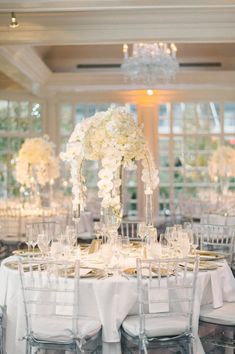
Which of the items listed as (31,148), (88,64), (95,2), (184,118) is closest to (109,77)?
(88,64)

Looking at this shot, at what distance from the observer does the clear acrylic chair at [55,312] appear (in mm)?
4035

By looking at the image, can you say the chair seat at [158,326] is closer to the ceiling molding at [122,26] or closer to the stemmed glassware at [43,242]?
the stemmed glassware at [43,242]

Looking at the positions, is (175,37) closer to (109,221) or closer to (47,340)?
(109,221)

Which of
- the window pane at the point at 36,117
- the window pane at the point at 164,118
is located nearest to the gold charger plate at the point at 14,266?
the window pane at the point at 36,117

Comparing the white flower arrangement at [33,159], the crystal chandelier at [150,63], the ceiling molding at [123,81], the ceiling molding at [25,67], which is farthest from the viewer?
the ceiling molding at [123,81]

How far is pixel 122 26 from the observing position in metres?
7.04

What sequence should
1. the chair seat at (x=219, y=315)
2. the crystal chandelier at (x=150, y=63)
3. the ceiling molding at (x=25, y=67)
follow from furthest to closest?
the crystal chandelier at (x=150, y=63) < the ceiling molding at (x=25, y=67) < the chair seat at (x=219, y=315)

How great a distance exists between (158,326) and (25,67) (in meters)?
6.99

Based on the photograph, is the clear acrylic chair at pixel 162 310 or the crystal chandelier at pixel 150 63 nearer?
the clear acrylic chair at pixel 162 310

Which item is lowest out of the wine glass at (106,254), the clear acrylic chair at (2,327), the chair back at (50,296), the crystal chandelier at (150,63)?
the clear acrylic chair at (2,327)

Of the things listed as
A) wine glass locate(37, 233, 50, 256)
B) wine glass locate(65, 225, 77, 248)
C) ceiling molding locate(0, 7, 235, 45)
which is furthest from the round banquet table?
ceiling molding locate(0, 7, 235, 45)

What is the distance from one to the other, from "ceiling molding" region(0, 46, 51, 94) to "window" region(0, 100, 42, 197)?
1.96 ft

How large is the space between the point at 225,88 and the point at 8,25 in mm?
6431

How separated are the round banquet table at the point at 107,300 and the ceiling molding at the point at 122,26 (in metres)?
3.32
